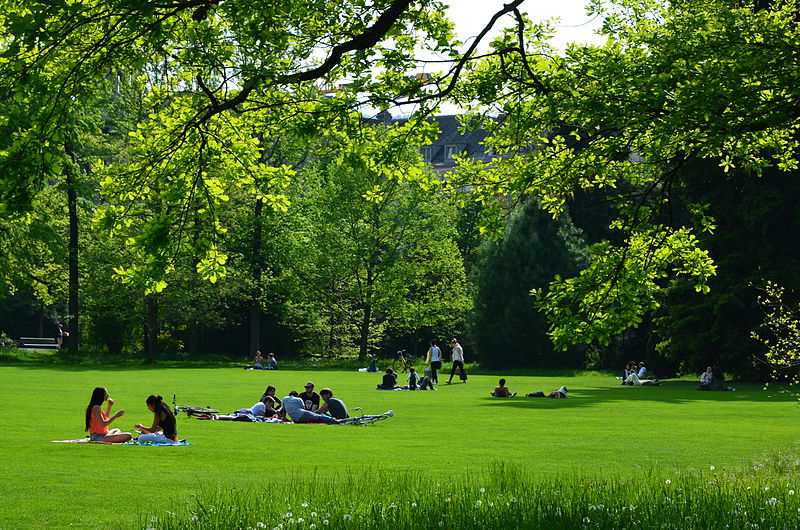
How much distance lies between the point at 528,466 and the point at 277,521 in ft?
22.5

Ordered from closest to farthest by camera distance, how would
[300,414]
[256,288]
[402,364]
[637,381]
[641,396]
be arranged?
[300,414] < [641,396] < [637,381] < [402,364] < [256,288]

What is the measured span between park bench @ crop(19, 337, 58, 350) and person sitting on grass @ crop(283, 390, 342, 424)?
54737mm

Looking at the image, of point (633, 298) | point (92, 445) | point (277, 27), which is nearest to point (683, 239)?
point (633, 298)

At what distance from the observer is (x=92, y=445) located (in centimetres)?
1809

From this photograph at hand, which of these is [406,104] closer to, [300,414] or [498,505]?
[498,505]

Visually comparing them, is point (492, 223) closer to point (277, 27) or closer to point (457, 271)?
point (277, 27)

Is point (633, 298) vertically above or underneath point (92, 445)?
above

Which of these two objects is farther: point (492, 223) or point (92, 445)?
point (92, 445)

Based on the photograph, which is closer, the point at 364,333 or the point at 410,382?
the point at 410,382

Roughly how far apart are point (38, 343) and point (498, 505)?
73.7 metres

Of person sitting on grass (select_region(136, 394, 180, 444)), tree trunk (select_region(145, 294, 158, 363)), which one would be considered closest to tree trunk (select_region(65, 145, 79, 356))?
tree trunk (select_region(145, 294, 158, 363))

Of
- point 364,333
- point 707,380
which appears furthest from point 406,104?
point 364,333

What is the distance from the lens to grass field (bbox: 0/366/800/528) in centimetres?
1291

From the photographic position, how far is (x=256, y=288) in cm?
6844
